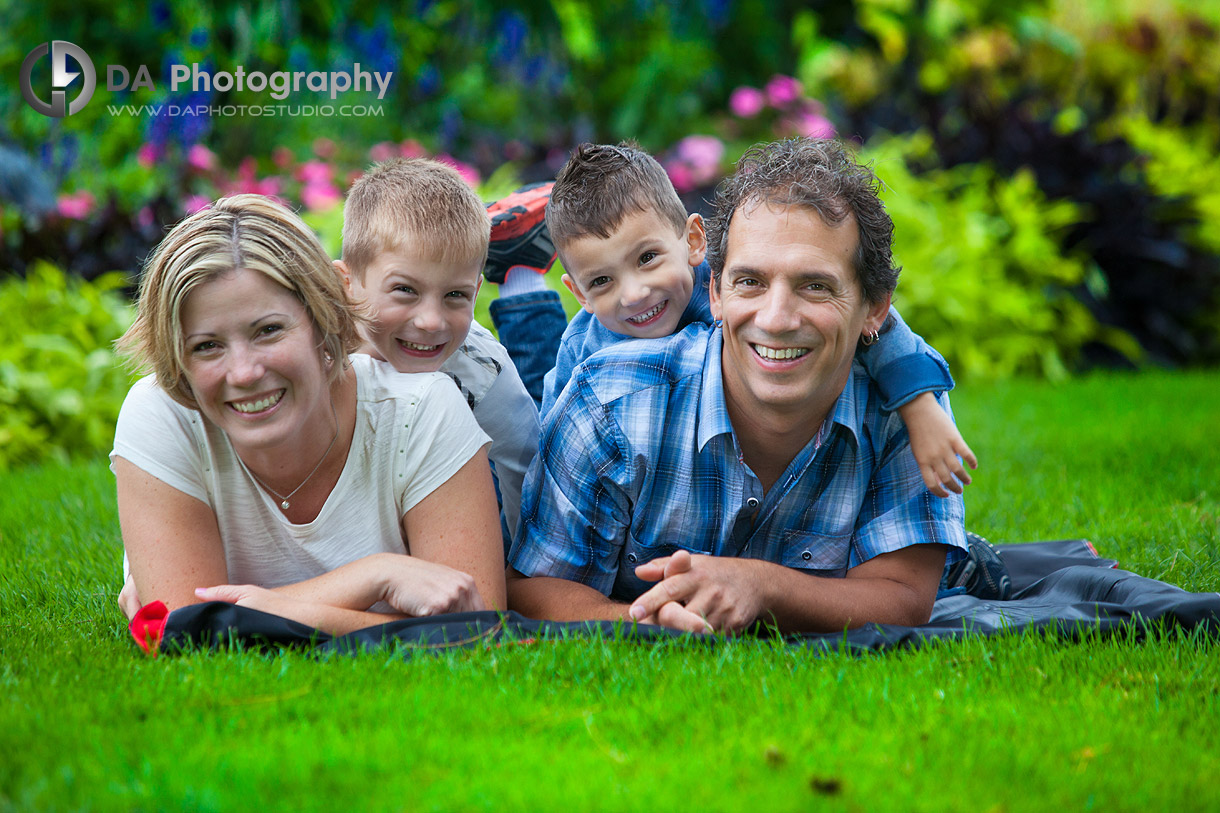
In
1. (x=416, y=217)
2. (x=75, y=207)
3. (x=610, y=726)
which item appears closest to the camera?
(x=610, y=726)

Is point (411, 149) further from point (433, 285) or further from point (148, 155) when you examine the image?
point (433, 285)

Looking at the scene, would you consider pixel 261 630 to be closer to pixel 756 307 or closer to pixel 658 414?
pixel 658 414

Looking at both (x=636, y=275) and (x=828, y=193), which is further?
(x=636, y=275)

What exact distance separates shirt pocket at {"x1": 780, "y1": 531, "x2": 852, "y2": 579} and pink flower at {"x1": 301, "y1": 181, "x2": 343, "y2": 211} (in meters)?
5.77

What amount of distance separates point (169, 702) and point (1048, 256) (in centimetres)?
732

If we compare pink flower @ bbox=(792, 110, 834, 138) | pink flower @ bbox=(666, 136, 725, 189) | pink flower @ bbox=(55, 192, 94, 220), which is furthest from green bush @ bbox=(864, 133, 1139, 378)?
pink flower @ bbox=(55, 192, 94, 220)

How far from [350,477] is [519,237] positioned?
1.35 m

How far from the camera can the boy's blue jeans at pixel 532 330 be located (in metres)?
4.25

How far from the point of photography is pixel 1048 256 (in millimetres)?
8133

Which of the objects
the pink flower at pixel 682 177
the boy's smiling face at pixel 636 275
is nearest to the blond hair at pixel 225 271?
the boy's smiling face at pixel 636 275

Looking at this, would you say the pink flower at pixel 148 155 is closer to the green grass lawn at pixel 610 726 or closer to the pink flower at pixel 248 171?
the pink flower at pixel 248 171

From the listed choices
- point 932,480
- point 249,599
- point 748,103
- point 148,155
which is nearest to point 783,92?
point 748,103

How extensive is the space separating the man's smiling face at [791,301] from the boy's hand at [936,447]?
255 mm

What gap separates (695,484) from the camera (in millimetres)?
3182
